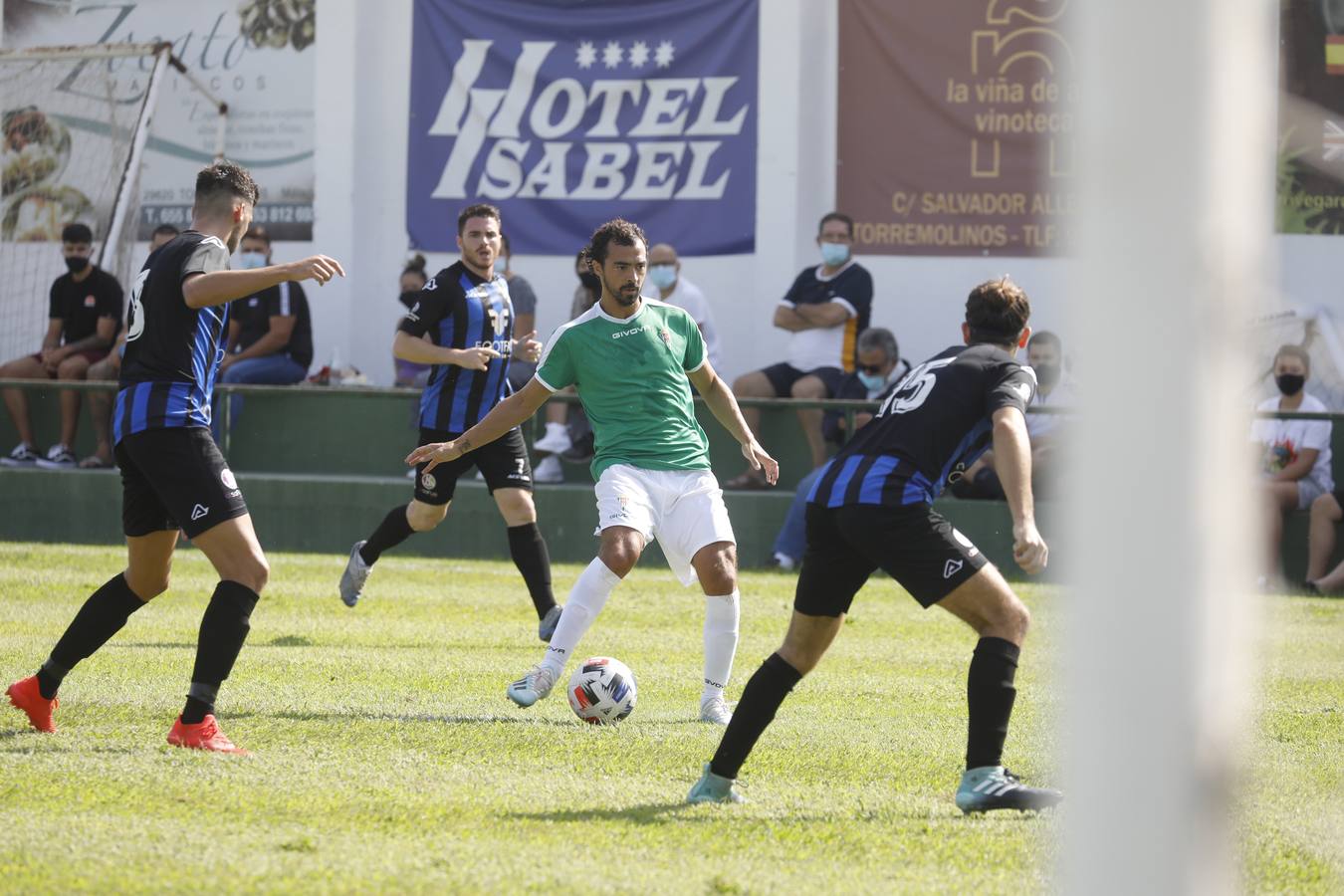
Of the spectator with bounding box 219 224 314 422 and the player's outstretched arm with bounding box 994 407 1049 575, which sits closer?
the player's outstretched arm with bounding box 994 407 1049 575

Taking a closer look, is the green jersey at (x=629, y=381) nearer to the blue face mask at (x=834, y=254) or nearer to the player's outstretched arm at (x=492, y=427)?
the player's outstretched arm at (x=492, y=427)

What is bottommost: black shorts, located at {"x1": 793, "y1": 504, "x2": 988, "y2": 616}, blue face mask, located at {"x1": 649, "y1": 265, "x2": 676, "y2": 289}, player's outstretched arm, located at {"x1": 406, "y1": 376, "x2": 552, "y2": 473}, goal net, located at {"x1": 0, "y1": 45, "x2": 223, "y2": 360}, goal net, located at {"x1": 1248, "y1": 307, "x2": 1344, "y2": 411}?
black shorts, located at {"x1": 793, "y1": 504, "x2": 988, "y2": 616}

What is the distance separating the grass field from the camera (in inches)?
191

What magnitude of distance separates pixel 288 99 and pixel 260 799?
14.2 meters

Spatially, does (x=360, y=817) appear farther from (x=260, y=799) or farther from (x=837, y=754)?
(x=837, y=754)

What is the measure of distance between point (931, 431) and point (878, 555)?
0.44m

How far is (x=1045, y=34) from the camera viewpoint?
16625 mm

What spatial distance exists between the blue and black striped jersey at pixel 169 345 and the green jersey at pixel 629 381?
152 centimetres

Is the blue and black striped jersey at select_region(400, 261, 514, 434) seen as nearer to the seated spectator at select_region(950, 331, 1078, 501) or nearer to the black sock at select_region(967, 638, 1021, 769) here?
the black sock at select_region(967, 638, 1021, 769)

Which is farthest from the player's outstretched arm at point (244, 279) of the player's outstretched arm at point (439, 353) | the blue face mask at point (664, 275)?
the blue face mask at point (664, 275)

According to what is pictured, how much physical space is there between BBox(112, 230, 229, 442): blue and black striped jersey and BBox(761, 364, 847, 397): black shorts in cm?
857

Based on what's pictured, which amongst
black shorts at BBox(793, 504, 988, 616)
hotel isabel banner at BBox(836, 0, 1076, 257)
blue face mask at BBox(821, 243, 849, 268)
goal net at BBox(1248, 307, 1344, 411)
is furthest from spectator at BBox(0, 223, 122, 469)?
black shorts at BBox(793, 504, 988, 616)

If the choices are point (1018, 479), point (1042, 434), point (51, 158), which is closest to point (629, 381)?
point (1018, 479)

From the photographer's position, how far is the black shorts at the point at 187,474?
639 cm
